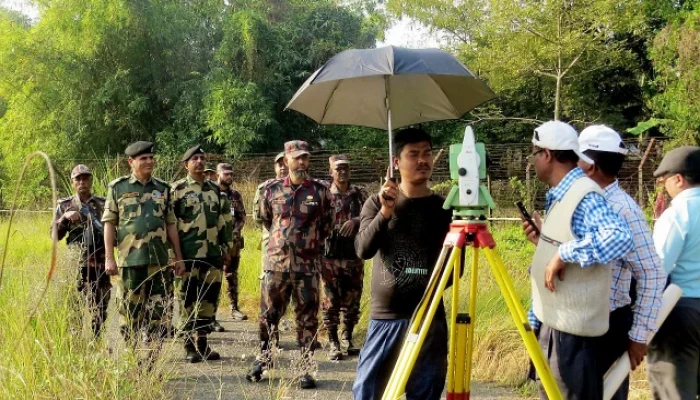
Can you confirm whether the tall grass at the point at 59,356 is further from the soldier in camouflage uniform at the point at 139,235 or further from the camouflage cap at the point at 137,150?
the camouflage cap at the point at 137,150

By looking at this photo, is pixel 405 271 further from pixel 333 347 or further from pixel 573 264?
pixel 333 347

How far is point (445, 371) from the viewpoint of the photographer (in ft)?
10.2

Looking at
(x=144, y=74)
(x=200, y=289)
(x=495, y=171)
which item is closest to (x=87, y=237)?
(x=200, y=289)

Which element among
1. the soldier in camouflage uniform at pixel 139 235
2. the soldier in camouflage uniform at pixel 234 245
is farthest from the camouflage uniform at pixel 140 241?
the soldier in camouflage uniform at pixel 234 245

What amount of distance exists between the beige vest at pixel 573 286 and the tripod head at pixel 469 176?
1.00ft

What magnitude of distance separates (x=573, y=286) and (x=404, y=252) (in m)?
0.89

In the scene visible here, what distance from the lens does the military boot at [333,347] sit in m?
5.76

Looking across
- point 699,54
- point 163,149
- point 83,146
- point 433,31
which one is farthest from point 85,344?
point 433,31

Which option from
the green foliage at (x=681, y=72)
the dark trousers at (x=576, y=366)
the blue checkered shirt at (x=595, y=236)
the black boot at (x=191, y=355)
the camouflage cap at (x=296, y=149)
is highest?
the green foliage at (x=681, y=72)

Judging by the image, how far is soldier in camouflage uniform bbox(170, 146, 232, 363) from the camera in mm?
5672

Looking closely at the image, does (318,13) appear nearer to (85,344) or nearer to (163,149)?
(163,149)

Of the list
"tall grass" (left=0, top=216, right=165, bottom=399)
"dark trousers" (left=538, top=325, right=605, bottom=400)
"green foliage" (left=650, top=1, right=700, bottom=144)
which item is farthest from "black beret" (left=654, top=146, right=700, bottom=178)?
"green foliage" (left=650, top=1, right=700, bottom=144)

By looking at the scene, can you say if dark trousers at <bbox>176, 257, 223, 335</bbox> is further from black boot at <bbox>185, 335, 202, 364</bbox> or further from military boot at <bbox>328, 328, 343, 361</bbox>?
military boot at <bbox>328, 328, 343, 361</bbox>

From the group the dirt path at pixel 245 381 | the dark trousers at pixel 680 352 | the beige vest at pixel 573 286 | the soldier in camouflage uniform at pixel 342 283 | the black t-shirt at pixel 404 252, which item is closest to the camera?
the beige vest at pixel 573 286
